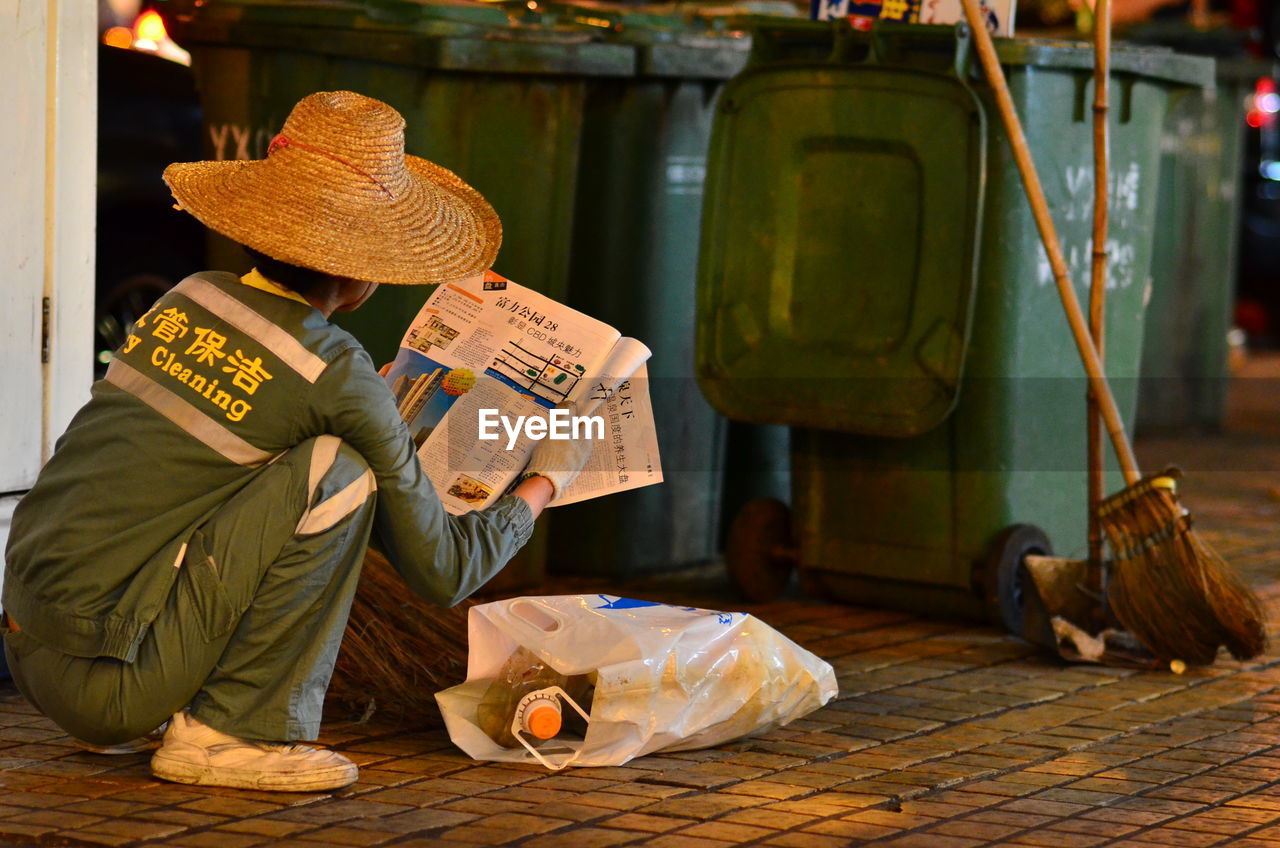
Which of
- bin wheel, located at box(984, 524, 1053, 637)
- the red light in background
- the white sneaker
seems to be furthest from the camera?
the red light in background

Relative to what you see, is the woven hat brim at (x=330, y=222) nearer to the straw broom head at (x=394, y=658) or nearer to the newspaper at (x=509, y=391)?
the newspaper at (x=509, y=391)

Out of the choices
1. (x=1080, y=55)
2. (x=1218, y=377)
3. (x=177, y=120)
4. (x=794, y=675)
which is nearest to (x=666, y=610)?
(x=794, y=675)

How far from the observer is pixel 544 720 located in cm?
352

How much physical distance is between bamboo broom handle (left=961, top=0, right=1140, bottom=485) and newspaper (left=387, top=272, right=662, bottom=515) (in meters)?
1.41

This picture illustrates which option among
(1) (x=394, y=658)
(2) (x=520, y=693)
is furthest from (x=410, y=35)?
(2) (x=520, y=693)

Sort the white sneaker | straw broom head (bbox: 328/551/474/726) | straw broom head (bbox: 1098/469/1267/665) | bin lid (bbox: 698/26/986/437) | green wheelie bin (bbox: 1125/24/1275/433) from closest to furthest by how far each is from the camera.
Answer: the white sneaker → straw broom head (bbox: 328/551/474/726) → straw broom head (bbox: 1098/469/1267/665) → bin lid (bbox: 698/26/986/437) → green wheelie bin (bbox: 1125/24/1275/433)

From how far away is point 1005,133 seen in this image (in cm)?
480

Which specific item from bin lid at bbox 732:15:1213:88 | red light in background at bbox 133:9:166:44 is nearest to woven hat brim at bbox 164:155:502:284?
bin lid at bbox 732:15:1213:88

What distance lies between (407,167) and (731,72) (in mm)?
2150

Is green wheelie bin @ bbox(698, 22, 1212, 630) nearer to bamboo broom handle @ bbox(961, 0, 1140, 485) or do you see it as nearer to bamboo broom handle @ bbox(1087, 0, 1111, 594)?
bamboo broom handle @ bbox(961, 0, 1140, 485)

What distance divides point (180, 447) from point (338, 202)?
18.8 inches

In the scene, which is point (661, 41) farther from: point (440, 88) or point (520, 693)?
point (520, 693)

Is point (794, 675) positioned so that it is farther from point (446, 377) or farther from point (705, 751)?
point (446, 377)

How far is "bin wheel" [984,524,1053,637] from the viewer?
4891 mm
